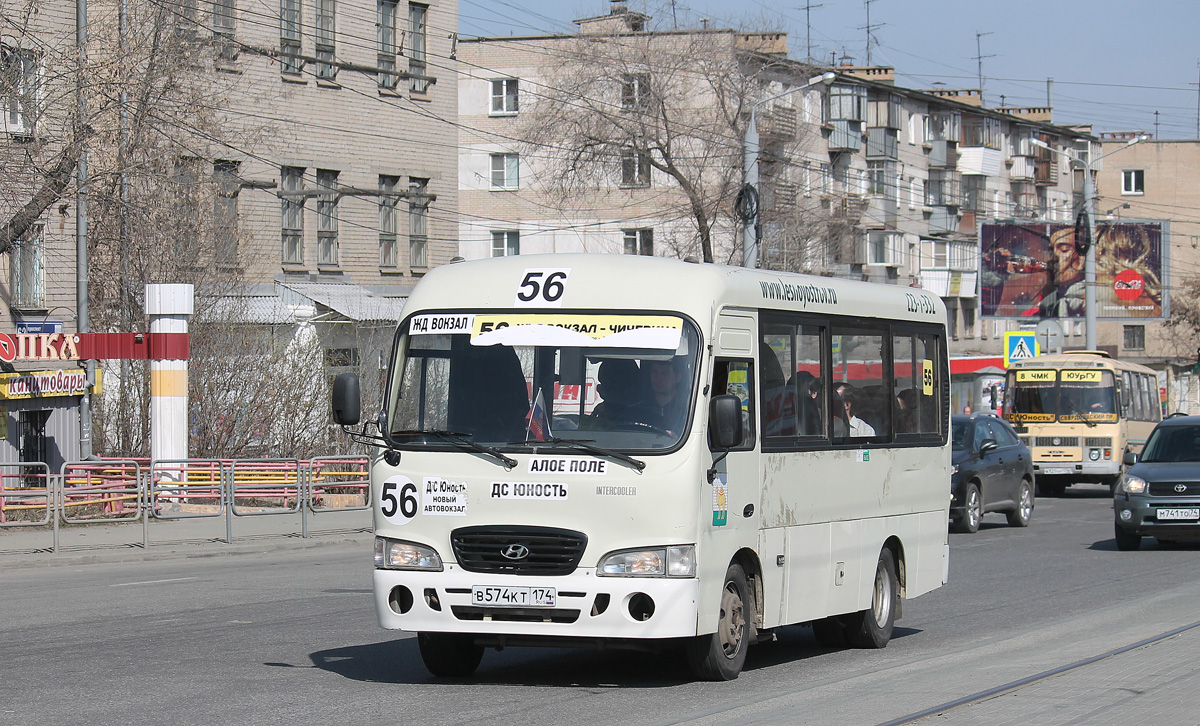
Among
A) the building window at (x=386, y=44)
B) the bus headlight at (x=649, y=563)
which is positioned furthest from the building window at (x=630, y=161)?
the bus headlight at (x=649, y=563)

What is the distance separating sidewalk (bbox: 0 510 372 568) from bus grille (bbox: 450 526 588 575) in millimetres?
11653

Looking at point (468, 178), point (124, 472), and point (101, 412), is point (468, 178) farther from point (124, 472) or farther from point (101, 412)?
point (124, 472)

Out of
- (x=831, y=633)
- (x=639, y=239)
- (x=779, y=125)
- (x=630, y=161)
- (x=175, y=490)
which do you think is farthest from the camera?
(x=639, y=239)

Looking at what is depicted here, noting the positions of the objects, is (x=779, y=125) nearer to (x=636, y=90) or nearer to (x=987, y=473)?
(x=636, y=90)

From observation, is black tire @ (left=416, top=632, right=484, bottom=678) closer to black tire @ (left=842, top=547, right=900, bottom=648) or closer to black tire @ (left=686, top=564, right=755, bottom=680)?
black tire @ (left=686, top=564, right=755, bottom=680)

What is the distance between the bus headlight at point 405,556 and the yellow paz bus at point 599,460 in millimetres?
11

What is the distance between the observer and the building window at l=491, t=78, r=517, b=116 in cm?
6372

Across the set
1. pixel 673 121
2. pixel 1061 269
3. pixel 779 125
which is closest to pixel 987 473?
pixel 673 121

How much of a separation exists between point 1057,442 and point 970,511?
11.3m

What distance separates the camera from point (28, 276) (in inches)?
1262

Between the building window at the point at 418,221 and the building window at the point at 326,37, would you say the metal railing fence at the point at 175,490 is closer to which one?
the building window at the point at 326,37

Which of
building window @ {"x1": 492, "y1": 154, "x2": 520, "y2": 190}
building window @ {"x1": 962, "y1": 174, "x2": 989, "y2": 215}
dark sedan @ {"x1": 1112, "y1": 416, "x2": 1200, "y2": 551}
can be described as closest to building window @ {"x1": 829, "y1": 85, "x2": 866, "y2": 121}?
building window @ {"x1": 962, "y1": 174, "x2": 989, "y2": 215}

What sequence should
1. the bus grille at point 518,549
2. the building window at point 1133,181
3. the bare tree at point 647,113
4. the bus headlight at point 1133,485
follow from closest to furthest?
the bus grille at point 518,549 < the bus headlight at point 1133,485 < the bare tree at point 647,113 < the building window at point 1133,181

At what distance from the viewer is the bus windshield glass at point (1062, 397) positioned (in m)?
34.9
